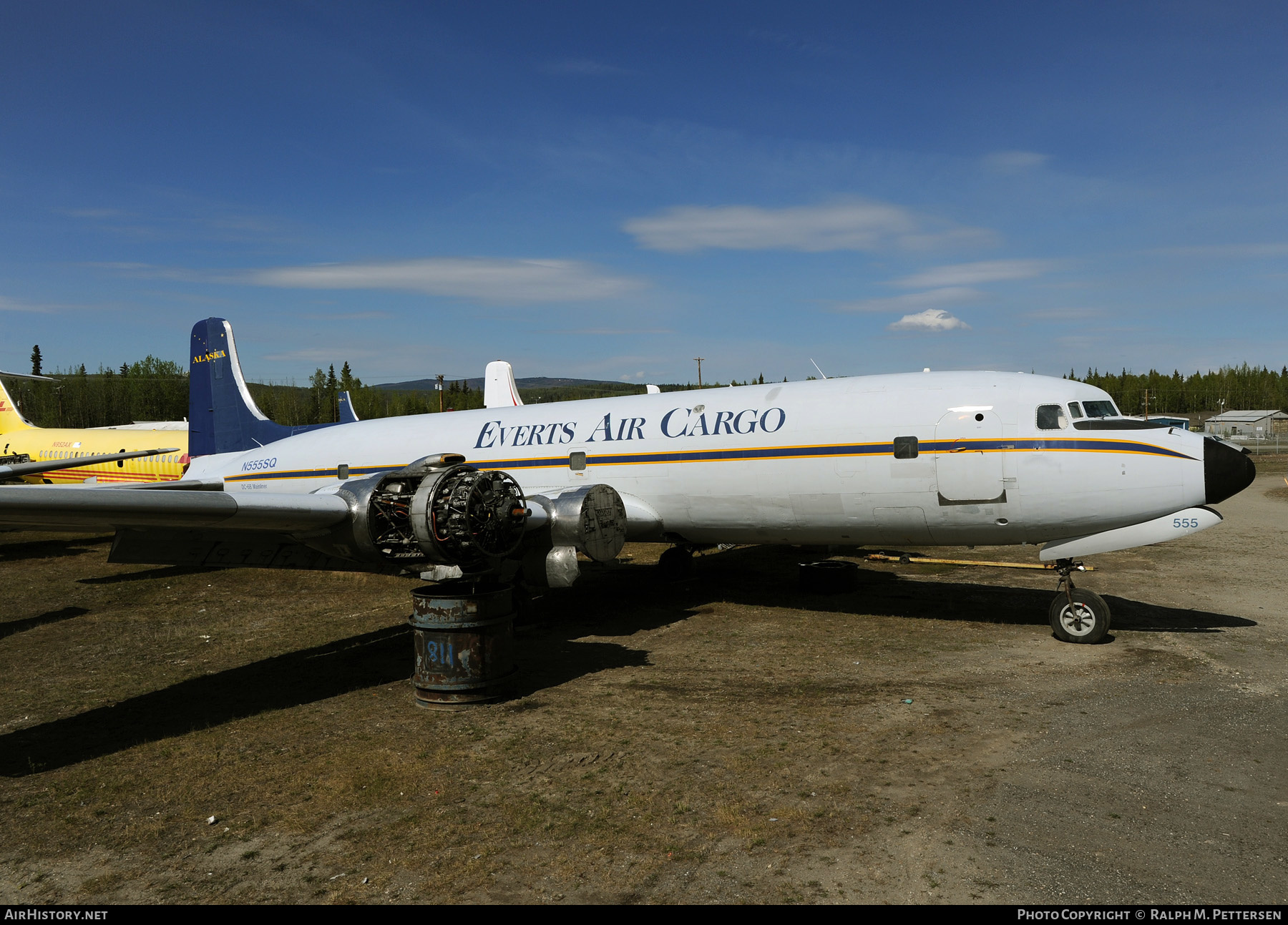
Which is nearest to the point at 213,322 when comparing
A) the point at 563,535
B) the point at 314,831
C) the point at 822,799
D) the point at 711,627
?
the point at 563,535

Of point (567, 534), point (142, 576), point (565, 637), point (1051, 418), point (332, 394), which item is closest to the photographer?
point (1051, 418)

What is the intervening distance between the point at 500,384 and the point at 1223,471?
2218 centimetres

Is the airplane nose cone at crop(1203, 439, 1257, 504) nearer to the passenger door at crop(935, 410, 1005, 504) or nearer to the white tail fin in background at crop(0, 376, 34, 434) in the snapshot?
the passenger door at crop(935, 410, 1005, 504)

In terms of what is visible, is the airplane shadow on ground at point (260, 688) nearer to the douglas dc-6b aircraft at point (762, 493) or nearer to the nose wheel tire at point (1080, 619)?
the douglas dc-6b aircraft at point (762, 493)

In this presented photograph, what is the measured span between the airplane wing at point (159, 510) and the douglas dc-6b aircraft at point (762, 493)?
26mm

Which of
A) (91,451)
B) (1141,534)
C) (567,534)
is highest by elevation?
(91,451)

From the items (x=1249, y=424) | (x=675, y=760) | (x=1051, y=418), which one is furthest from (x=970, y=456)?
(x=1249, y=424)

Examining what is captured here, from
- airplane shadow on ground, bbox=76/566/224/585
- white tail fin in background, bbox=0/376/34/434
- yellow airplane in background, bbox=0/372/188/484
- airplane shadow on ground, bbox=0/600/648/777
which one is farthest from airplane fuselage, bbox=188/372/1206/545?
white tail fin in background, bbox=0/376/34/434

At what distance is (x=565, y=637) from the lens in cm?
1298

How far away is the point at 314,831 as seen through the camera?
253 inches

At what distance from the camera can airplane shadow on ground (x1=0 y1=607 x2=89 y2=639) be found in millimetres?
13969

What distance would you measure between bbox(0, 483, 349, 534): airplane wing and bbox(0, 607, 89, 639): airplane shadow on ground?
286 inches

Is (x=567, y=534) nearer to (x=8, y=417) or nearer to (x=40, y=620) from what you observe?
(x=40, y=620)

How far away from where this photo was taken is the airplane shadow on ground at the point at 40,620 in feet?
45.8
